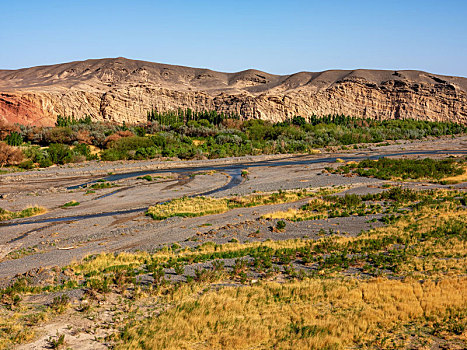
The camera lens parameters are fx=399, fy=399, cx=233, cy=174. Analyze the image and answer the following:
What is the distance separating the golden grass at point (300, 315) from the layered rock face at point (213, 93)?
69645 mm

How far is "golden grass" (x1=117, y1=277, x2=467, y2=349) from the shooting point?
29.4 feet

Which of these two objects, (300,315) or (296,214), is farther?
(296,214)

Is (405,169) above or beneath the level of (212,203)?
above

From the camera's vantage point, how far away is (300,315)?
10.2 meters

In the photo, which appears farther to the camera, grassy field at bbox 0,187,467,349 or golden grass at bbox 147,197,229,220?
golden grass at bbox 147,197,229,220

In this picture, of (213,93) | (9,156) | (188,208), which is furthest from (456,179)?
(213,93)

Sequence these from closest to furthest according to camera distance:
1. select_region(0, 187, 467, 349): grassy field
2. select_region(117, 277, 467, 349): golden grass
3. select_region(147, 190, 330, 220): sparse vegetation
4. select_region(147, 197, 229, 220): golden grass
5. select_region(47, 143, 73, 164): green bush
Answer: select_region(117, 277, 467, 349): golden grass < select_region(0, 187, 467, 349): grassy field < select_region(147, 197, 229, 220): golden grass < select_region(147, 190, 330, 220): sparse vegetation < select_region(47, 143, 73, 164): green bush

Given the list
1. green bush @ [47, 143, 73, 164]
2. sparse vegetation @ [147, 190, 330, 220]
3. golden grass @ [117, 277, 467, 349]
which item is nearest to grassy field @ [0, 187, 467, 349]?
golden grass @ [117, 277, 467, 349]

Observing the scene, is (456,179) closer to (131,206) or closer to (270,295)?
(131,206)

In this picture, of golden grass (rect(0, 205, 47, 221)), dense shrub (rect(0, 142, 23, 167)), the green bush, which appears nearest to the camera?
golden grass (rect(0, 205, 47, 221))

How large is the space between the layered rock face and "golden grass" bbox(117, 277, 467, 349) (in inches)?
2742

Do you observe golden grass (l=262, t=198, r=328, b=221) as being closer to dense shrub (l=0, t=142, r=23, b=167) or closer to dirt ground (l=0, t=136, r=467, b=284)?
dirt ground (l=0, t=136, r=467, b=284)

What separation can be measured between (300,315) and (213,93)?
99782 millimetres

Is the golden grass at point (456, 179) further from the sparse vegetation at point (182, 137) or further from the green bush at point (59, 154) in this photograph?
the green bush at point (59, 154)
